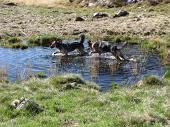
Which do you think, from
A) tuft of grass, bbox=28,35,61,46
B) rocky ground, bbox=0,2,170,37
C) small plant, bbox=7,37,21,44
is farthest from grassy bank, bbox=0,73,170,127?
rocky ground, bbox=0,2,170,37

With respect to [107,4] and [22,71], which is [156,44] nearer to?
[22,71]

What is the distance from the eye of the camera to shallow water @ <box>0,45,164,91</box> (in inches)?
941

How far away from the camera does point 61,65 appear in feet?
90.9

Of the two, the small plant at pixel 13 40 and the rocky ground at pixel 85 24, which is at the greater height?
the rocky ground at pixel 85 24

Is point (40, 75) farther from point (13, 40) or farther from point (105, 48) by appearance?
point (13, 40)

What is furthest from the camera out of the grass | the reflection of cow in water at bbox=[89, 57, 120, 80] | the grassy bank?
the grass

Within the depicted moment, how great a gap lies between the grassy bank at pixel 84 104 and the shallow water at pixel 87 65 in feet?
6.94

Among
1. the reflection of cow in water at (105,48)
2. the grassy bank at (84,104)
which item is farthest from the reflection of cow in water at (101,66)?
the grassy bank at (84,104)

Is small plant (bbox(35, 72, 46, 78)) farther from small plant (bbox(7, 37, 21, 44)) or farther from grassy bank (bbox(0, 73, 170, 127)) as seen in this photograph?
small plant (bbox(7, 37, 21, 44))

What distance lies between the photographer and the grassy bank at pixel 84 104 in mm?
14773

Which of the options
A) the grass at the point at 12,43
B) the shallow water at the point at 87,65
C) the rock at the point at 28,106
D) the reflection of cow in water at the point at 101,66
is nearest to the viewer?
the rock at the point at 28,106

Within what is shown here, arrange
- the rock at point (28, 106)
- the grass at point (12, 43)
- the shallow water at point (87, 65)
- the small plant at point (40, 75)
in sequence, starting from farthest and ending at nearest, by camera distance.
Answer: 1. the grass at point (12, 43)
2. the shallow water at point (87, 65)
3. the small plant at point (40, 75)
4. the rock at point (28, 106)

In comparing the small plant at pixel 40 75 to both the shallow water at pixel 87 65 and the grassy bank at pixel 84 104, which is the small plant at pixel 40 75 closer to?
the shallow water at pixel 87 65

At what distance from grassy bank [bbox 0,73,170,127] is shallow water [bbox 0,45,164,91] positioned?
6.94ft
